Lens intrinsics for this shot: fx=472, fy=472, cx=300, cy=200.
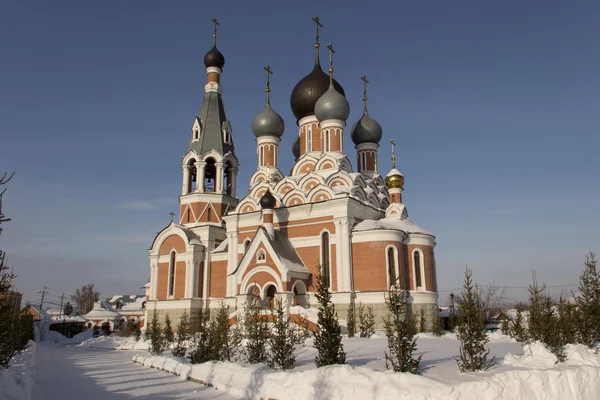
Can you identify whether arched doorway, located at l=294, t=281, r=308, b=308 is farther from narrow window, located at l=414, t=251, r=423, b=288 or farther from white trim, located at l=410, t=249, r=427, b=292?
narrow window, located at l=414, t=251, r=423, b=288

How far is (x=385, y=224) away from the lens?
21.2 metres

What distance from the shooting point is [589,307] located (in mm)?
12055

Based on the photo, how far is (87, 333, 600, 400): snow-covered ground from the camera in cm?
631

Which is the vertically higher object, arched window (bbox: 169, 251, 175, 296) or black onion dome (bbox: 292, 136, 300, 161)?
black onion dome (bbox: 292, 136, 300, 161)

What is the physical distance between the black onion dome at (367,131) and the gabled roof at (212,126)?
721 centimetres

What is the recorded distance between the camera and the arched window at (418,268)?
20.4m

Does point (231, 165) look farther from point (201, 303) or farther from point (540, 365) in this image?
point (540, 365)

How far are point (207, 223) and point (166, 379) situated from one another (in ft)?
50.3

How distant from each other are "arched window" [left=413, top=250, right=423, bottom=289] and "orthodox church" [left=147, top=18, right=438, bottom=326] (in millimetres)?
48

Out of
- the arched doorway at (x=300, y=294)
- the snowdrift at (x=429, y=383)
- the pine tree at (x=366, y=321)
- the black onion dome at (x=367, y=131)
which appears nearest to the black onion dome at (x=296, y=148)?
the black onion dome at (x=367, y=131)

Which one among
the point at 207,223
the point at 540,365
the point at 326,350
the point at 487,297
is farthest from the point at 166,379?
the point at 487,297

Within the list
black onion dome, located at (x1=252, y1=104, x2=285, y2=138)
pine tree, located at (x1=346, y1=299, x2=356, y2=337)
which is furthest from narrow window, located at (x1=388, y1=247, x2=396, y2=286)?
black onion dome, located at (x1=252, y1=104, x2=285, y2=138)

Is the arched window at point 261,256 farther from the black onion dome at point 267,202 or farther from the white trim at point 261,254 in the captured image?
the black onion dome at point 267,202

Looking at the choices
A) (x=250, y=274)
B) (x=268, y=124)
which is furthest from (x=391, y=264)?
(x=268, y=124)
